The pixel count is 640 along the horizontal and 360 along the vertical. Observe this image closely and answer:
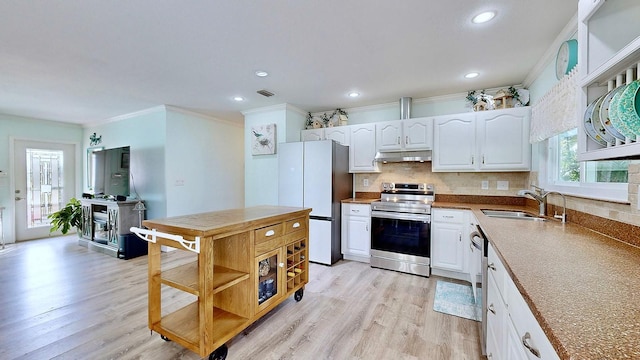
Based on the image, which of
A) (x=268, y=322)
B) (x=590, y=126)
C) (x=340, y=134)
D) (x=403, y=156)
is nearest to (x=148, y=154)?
(x=340, y=134)

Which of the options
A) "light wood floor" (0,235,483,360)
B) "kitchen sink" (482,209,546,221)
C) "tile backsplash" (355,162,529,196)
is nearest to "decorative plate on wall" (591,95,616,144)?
"kitchen sink" (482,209,546,221)

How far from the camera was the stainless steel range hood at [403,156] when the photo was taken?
10.9 ft

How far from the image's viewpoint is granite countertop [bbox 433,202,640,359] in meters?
0.55

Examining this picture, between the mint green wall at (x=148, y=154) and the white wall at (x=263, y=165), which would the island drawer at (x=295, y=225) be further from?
the mint green wall at (x=148, y=154)

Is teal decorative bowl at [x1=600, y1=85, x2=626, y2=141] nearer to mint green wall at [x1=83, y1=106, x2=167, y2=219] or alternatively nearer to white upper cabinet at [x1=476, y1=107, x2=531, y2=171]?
white upper cabinet at [x1=476, y1=107, x2=531, y2=171]

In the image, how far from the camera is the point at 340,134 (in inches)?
156

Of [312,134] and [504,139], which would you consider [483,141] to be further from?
[312,134]

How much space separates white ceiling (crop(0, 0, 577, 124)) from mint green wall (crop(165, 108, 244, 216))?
867 mm

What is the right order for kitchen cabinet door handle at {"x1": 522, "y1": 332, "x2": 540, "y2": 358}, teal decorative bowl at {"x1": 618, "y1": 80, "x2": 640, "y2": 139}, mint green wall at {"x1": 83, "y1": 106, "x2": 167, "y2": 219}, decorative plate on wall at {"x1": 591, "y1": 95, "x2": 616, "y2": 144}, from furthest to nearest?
mint green wall at {"x1": 83, "y1": 106, "x2": 167, "y2": 219}
decorative plate on wall at {"x1": 591, "y1": 95, "x2": 616, "y2": 144}
teal decorative bowl at {"x1": 618, "y1": 80, "x2": 640, "y2": 139}
kitchen cabinet door handle at {"x1": 522, "y1": 332, "x2": 540, "y2": 358}

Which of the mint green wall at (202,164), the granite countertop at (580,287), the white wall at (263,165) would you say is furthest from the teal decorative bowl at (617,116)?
the mint green wall at (202,164)

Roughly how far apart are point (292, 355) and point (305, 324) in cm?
39

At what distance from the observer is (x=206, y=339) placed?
162cm

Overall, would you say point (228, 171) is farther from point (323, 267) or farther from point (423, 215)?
point (423, 215)

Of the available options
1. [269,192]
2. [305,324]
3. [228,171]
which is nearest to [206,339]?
[305,324]
